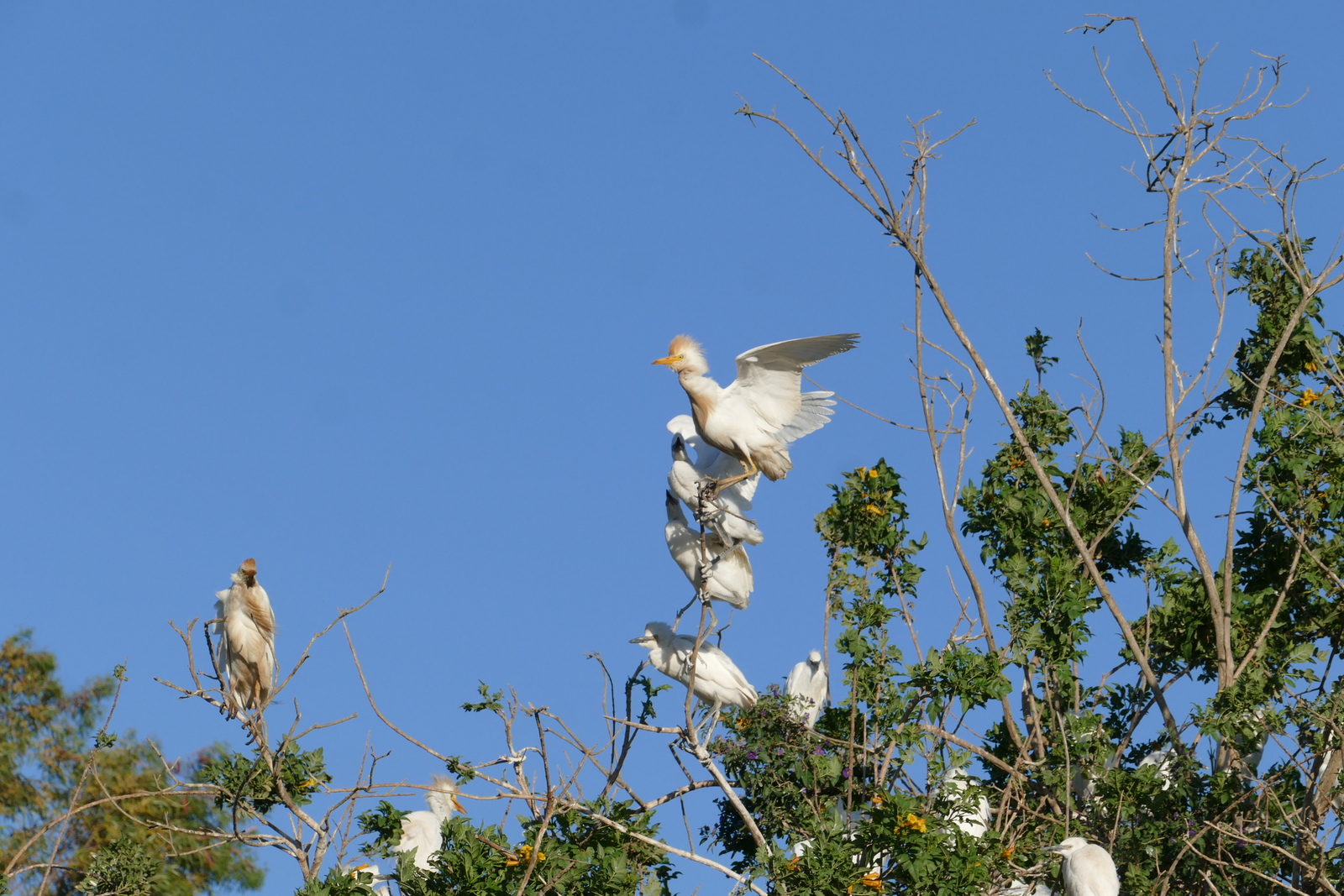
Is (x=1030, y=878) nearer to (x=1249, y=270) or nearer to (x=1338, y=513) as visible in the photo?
(x=1338, y=513)

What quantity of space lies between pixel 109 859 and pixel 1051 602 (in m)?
4.17

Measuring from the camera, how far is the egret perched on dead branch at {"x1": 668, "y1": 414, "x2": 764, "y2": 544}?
23.4 feet

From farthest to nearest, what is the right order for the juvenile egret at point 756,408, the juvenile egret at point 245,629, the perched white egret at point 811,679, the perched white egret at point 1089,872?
the perched white egret at point 811,679 → the juvenile egret at point 245,629 → the juvenile egret at point 756,408 → the perched white egret at point 1089,872

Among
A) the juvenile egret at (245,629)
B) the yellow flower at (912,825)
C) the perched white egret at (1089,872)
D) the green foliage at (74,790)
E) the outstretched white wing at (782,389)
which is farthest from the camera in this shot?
the green foliage at (74,790)

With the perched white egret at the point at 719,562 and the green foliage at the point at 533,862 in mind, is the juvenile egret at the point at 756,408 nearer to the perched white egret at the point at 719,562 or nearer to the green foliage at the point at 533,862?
the perched white egret at the point at 719,562

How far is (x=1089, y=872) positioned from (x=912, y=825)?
99 centimetres

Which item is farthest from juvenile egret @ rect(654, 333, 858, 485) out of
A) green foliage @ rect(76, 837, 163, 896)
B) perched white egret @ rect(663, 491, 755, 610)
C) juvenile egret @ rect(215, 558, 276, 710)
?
green foliage @ rect(76, 837, 163, 896)

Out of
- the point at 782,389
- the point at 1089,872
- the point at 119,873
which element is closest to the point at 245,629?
the point at 119,873

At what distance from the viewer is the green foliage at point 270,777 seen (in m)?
6.01

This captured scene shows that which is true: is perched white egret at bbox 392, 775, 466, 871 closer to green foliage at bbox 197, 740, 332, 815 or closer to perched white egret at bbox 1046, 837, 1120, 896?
green foliage at bbox 197, 740, 332, 815

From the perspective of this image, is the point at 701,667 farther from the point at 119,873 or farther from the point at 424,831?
the point at 119,873

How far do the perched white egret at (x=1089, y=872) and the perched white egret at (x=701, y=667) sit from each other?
70.9 inches

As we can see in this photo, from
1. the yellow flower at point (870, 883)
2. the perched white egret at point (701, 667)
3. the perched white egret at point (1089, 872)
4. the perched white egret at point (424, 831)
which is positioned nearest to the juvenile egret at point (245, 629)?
the perched white egret at point (424, 831)

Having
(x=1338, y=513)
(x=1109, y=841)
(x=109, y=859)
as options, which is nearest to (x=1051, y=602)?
(x=1109, y=841)
